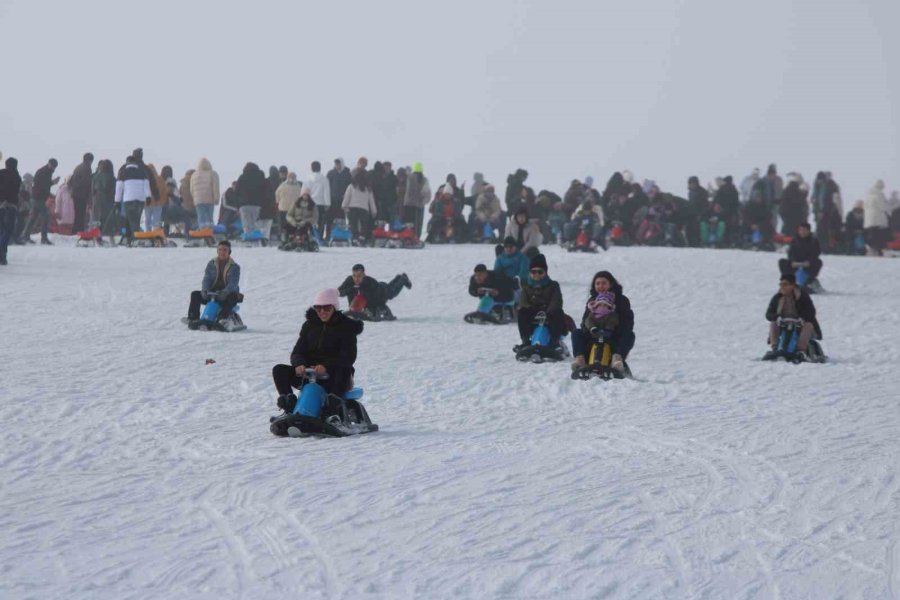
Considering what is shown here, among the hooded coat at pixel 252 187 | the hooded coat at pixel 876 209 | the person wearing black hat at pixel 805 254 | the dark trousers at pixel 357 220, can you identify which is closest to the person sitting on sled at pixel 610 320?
the person wearing black hat at pixel 805 254

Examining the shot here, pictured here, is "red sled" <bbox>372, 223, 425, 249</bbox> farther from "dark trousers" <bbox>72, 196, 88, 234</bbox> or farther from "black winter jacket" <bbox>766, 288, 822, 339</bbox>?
"black winter jacket" <bbox>766, 288, 822, 339</bbox>

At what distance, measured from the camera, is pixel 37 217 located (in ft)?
92.1

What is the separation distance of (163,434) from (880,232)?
77.8 feet

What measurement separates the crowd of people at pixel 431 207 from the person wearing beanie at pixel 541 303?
36.0ft

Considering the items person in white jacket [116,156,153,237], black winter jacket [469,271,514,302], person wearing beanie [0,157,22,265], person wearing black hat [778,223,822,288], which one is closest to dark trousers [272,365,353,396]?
black winter jacket [469,271,514,302]

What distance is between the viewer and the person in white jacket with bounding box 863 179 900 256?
102ft

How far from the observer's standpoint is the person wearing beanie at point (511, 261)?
19109 mm

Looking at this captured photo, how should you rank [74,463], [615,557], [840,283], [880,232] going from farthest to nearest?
[880,232] → [840,283] → [74,463] → [615,557]

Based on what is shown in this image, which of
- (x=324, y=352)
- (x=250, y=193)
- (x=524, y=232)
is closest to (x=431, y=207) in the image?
(x=250, y=193)

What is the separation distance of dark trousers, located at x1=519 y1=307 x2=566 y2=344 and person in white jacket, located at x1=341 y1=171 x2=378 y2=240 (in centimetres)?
1266

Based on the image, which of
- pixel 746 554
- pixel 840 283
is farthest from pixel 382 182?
pixel 746 554

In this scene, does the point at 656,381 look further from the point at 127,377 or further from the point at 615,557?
the point at 615,557

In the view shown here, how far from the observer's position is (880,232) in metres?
31.6

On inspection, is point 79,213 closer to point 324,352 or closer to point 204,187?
point 204,187
